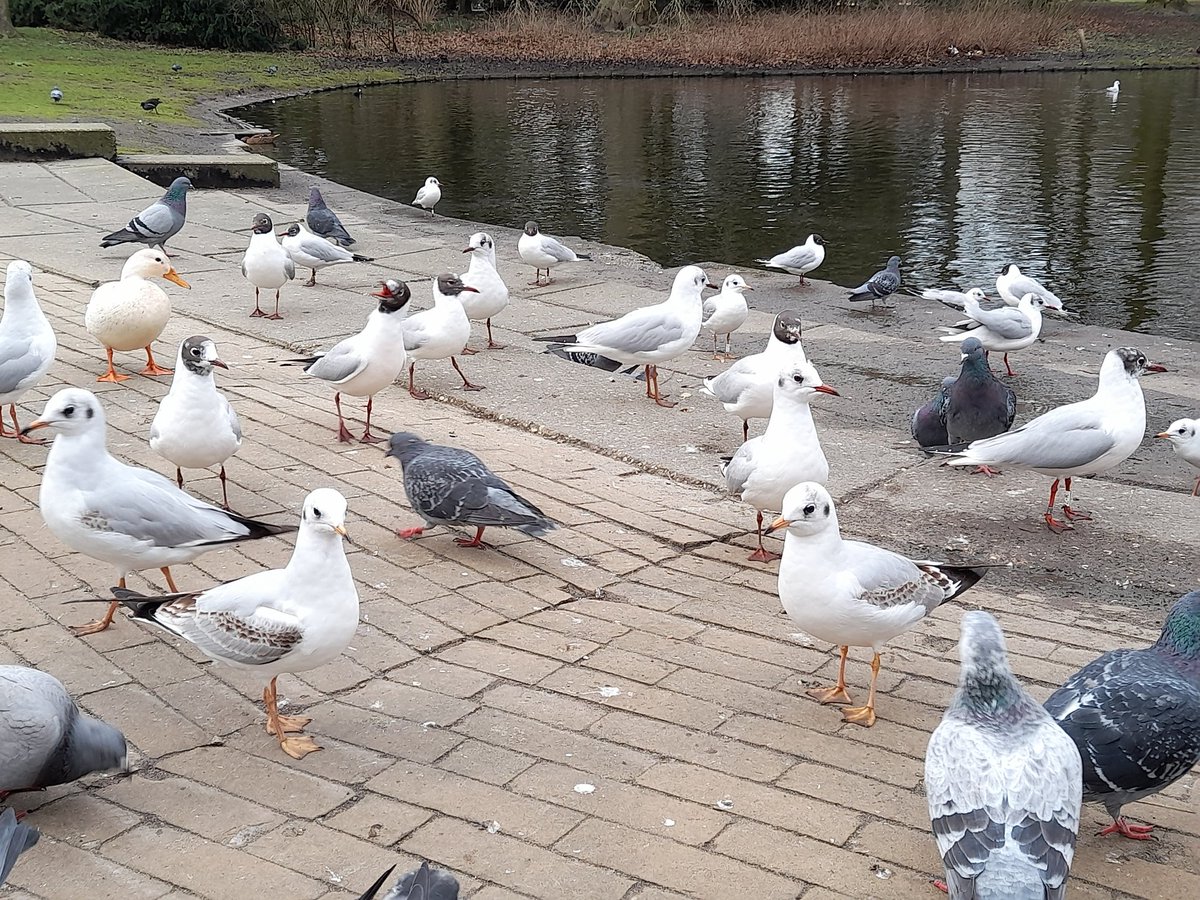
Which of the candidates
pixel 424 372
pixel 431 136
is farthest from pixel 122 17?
pixel 424 372

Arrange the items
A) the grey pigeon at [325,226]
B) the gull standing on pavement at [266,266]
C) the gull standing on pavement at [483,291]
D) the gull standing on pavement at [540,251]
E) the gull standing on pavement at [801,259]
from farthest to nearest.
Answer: the gull standing on pavement at [801,259] < the grey pigeon at [325,226] < the gull standing on pavement at [540,251] < the gull standing on pavement at [266,266] < the gull standing on pavement at [483,291]

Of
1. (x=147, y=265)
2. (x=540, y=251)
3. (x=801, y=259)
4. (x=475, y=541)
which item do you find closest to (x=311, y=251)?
(x=540, y=251)

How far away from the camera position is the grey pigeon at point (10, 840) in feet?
8.23

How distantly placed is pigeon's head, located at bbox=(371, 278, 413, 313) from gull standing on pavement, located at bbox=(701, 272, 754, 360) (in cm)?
288

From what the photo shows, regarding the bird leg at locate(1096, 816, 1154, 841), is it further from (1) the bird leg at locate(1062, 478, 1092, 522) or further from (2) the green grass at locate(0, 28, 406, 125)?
(2) the green grass at locate(0, 28, 406, 125)

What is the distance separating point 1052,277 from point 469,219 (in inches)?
289

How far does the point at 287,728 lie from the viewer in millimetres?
3855

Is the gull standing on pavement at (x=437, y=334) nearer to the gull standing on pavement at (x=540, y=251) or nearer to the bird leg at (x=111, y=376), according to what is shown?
the bird leg at (x=111, y=376)

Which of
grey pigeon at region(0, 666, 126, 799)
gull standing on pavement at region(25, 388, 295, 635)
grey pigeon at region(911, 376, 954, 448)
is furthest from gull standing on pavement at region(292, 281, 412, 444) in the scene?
grey pigeon at region(0, 666, 126, 799)

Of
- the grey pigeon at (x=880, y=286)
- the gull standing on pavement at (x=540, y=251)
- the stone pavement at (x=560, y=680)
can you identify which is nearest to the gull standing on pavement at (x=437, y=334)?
the stone pavement at (x=560, y=680)

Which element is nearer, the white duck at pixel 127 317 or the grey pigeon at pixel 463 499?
the grey pigeon at pixel 463 499

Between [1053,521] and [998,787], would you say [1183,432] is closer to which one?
[1053,521]

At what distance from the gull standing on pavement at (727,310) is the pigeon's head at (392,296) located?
114 inches

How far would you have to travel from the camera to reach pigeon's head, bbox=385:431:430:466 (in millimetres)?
5719
